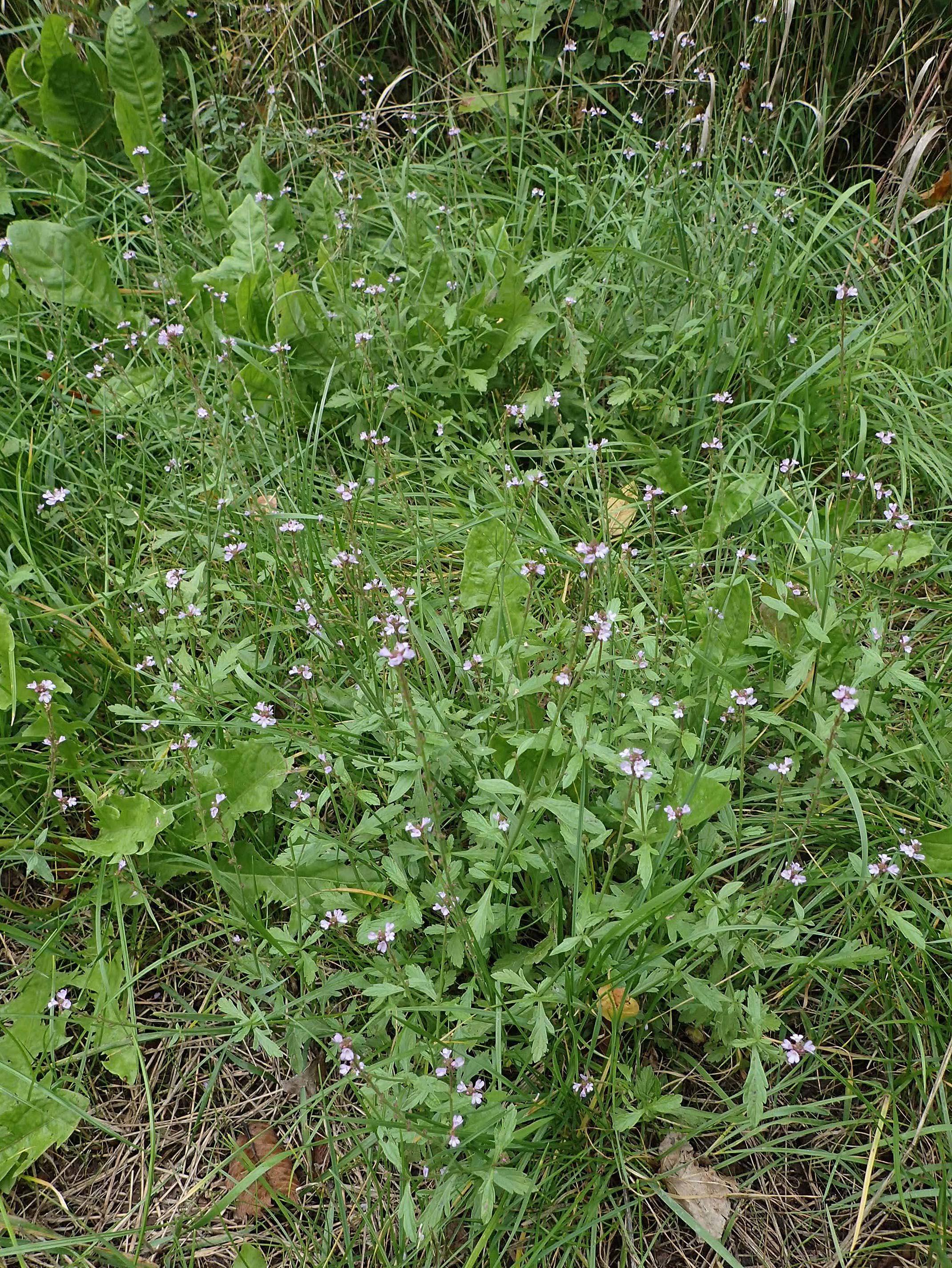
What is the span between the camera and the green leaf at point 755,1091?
167 centimetres

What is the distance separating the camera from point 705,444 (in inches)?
94.3

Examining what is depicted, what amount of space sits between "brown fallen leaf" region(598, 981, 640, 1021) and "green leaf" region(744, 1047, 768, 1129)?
0.22 m

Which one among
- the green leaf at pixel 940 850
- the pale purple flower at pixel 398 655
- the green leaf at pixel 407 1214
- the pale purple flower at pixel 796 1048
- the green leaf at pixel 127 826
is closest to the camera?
the pale purple flower at pixel 398 655

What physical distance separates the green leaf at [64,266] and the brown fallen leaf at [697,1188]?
2877 mm

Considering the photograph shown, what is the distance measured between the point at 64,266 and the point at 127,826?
1964 millimetres

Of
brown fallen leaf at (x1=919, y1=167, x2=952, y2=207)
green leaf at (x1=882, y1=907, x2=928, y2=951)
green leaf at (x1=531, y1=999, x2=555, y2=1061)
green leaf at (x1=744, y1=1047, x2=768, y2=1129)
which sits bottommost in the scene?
green leaf at (x1=744, y1=1047, x2=768, y2=1129)

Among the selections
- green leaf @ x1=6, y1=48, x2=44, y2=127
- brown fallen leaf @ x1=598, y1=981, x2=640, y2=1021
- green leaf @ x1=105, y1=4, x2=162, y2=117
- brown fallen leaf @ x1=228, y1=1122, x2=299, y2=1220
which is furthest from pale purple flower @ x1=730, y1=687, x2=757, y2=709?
green leaf @ x1=6, y1=48, x2=44, y2=127

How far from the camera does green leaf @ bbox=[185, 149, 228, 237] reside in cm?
335

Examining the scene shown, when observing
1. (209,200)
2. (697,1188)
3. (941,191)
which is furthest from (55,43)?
(697,1188)

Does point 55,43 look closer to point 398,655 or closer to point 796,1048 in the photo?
point 398,655

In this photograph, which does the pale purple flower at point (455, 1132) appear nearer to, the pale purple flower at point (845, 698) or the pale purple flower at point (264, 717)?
the pale purple flower at point (264, 717)

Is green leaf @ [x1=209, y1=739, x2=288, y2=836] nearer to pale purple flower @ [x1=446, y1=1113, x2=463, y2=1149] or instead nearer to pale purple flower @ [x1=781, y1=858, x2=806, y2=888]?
pale purple flower @ [x1=446, y1=1113, x2=463, y2=1149]

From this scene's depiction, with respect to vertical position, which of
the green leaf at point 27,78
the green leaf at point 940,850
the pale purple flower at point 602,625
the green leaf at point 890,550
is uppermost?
the green leaf at point 27,78

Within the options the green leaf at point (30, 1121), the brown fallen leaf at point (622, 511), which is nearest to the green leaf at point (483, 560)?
the brown fallen leaf at point (622, 511)
